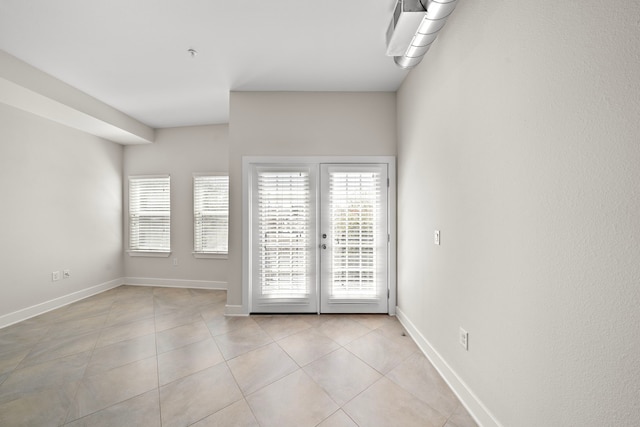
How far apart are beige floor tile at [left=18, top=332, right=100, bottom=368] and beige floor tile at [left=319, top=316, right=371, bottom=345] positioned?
234 centimetres

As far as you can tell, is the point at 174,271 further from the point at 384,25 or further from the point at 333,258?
the point at 384,25

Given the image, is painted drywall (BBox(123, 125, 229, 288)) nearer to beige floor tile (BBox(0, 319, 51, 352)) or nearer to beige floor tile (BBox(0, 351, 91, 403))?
beige floor tile (BBox(0, 319, 51, 352))

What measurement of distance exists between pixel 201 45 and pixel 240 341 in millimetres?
2875

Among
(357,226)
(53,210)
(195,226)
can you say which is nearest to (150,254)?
(195,226)

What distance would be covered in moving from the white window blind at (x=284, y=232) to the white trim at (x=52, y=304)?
2.93 metres

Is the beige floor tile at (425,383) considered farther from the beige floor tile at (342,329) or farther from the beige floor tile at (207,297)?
the beige floor tile at (207,297)

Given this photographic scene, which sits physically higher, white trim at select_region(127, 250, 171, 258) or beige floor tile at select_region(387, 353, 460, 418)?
white trim at select_region(127, 250, 171, 258)

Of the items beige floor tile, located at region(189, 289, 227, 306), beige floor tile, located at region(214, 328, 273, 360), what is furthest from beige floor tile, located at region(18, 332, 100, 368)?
beige floor tile, located at region(214, 328, 273, 360)

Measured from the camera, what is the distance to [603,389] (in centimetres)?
87

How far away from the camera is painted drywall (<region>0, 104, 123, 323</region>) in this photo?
297 cm

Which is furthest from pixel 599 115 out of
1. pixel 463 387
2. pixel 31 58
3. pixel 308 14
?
pixel 31 58

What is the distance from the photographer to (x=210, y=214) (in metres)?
4.24

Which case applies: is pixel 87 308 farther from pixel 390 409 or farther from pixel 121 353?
pixel 390 409

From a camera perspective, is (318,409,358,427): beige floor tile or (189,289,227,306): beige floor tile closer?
(318,409,358,427): beige floor tile
